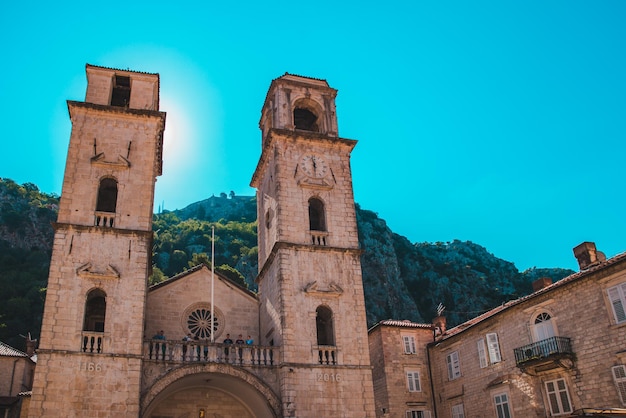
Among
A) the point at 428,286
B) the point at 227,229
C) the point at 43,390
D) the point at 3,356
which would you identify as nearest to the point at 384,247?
the point at 428,286

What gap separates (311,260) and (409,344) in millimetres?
10679

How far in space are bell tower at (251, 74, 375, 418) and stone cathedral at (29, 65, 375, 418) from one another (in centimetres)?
5

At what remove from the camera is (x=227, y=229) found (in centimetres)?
9488

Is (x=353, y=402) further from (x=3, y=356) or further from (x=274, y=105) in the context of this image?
(x=3, y=356)

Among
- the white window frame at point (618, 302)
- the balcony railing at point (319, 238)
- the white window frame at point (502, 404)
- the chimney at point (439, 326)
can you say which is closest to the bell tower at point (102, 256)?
the balcony railing at point (319, 238)

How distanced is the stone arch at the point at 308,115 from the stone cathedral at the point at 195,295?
5.6 inches

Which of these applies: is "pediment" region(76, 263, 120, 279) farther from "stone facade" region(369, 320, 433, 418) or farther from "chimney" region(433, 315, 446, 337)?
"chimney" region(433, 315, 446, 337)

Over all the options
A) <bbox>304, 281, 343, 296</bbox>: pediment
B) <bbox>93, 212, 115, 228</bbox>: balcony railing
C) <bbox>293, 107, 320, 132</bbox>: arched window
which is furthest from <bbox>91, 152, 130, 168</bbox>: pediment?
<bbox>293, 107, 320, 132</bbox>: arched window

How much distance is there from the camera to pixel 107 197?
24844mm

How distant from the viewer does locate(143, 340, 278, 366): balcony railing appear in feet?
66.0

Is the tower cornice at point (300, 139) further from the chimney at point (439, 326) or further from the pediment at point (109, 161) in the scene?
the chimney at point (439, 326)

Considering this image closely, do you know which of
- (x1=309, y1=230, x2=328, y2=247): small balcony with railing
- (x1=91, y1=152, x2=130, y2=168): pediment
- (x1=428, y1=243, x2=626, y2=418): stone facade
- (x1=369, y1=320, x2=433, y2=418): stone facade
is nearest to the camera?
(x1=428, y1=243, x2=626, y2=418): stone facade

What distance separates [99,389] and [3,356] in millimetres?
20562

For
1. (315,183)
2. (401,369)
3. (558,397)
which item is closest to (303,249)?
(315,183)
